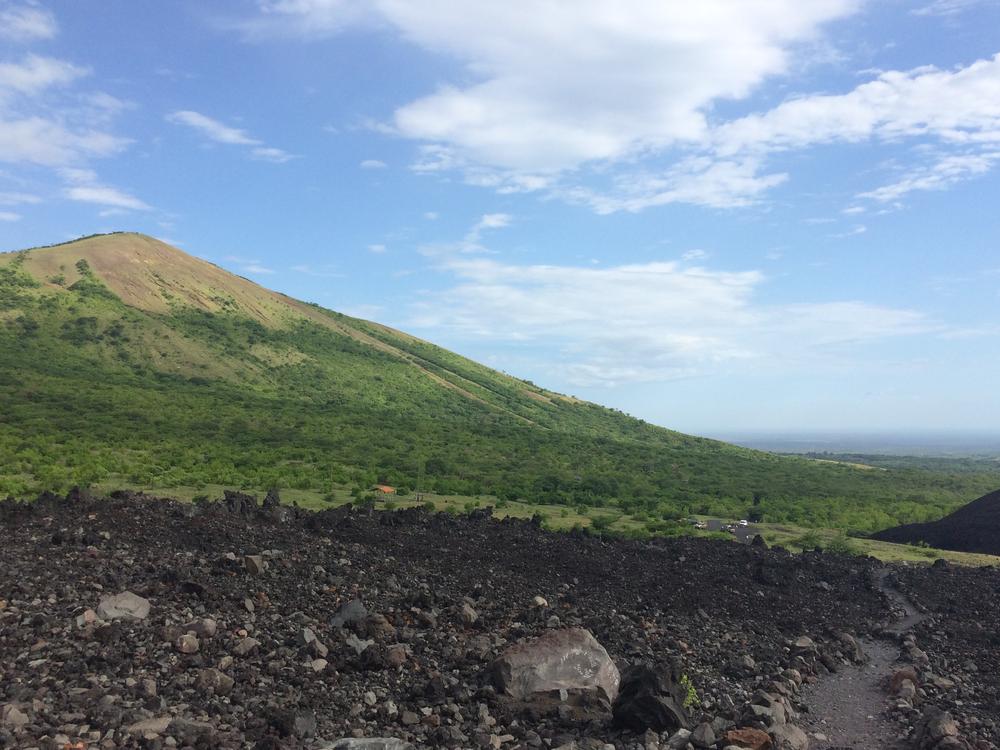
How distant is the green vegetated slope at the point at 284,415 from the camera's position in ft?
Result: 142

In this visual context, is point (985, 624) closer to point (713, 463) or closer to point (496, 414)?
point (713, 463)

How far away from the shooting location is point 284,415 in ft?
234

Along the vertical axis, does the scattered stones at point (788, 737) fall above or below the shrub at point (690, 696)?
above

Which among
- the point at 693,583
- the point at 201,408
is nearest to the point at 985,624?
the point at 693,583

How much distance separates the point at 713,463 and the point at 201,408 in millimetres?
58996

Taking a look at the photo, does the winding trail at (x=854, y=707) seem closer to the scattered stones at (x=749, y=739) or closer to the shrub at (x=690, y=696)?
the scattered stones at (x=749, y=739)

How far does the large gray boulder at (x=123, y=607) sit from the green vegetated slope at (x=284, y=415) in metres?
16.8

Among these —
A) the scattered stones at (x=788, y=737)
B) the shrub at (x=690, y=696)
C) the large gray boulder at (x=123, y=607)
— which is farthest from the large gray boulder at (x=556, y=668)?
the large gray boulder at (x=123, y=607)

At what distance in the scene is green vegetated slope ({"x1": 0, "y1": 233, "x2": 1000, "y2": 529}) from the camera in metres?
43.3

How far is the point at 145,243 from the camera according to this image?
130 metres

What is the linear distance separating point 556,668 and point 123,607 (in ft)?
22.7

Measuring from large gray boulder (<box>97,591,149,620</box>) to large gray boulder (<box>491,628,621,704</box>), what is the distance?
5677 mm

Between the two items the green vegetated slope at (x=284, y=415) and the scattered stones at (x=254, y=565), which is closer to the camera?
the scattered stones at (x=254, y=565)

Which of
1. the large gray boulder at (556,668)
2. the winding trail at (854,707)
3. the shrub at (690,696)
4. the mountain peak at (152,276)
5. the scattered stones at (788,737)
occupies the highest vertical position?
the mountain peak at (152,276)
